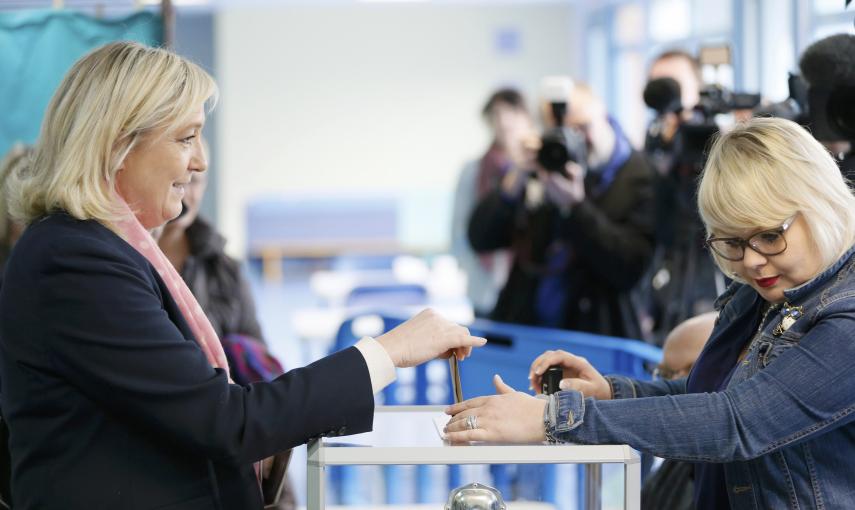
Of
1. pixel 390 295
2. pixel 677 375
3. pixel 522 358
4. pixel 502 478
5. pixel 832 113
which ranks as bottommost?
pixel 502 478

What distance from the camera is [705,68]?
3.45 meters

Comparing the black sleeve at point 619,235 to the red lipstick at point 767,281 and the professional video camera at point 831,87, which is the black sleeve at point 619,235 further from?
the red lipstick at point 767,281

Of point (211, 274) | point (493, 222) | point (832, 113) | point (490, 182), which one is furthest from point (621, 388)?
point (490, 182)

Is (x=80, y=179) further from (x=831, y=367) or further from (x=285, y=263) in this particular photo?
(x=285, y=263)

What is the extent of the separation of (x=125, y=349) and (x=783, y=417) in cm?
86

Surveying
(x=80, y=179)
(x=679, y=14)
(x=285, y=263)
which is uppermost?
(x=679, y=14)

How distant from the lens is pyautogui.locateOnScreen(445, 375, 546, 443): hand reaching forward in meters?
1.48

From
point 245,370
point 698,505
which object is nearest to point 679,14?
point 245,370

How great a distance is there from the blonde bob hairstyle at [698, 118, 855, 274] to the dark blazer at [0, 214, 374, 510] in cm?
55

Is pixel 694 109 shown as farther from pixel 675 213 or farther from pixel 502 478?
pixel 502 478

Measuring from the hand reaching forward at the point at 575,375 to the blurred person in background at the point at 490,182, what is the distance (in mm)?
2780

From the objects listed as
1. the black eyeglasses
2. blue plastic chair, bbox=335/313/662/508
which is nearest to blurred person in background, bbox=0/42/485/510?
the black eyeglasses

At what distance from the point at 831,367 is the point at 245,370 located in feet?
5.95

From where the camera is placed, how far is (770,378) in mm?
1494
